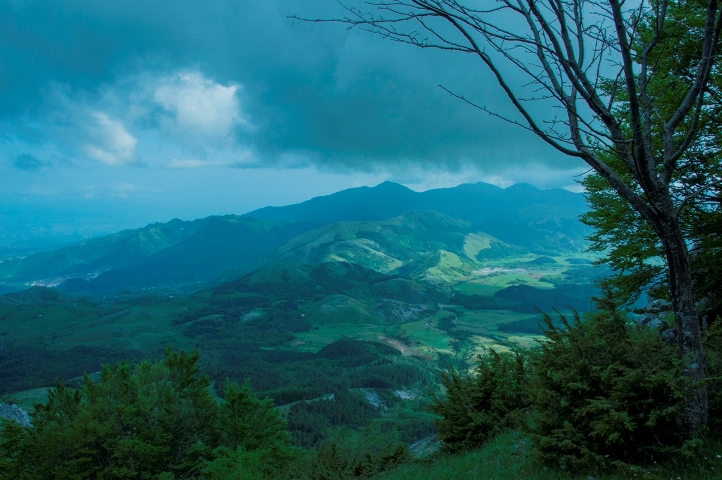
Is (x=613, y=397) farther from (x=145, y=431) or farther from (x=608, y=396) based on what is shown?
(x=145, y=431)

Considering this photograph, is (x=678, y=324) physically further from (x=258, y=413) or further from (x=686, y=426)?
(x=258, y=413)

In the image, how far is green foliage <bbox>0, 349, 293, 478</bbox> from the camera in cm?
2916

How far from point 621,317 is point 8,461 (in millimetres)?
42439

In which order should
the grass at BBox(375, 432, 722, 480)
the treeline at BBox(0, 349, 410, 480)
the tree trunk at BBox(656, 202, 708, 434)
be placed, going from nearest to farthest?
the grass at BBox(375, 432, 722, 480) < the tree trunk at BBox(656, 202, 708, 434) < the treeline at BBox(0, 349, 410, 480)

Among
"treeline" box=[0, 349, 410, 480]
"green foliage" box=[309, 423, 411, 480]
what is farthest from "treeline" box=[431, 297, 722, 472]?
"treeline" box=[0, 349, 410, 480]

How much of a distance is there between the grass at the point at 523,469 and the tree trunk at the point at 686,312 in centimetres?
57

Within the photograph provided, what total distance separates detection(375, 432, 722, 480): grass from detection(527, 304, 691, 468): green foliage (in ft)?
0.94

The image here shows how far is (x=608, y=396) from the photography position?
310 inches

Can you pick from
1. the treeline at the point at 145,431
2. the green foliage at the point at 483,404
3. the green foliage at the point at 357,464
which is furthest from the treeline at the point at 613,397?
the treeline at the point at 145,431

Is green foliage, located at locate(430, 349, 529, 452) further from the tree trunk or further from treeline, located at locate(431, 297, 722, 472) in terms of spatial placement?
the tree trunk

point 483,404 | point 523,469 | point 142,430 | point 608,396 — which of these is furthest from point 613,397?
point 142,430

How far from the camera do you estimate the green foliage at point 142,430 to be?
2916 cm

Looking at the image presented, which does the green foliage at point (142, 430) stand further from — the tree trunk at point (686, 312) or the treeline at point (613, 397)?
the tree trunk at point (686, 312)

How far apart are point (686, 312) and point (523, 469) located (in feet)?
16.5
